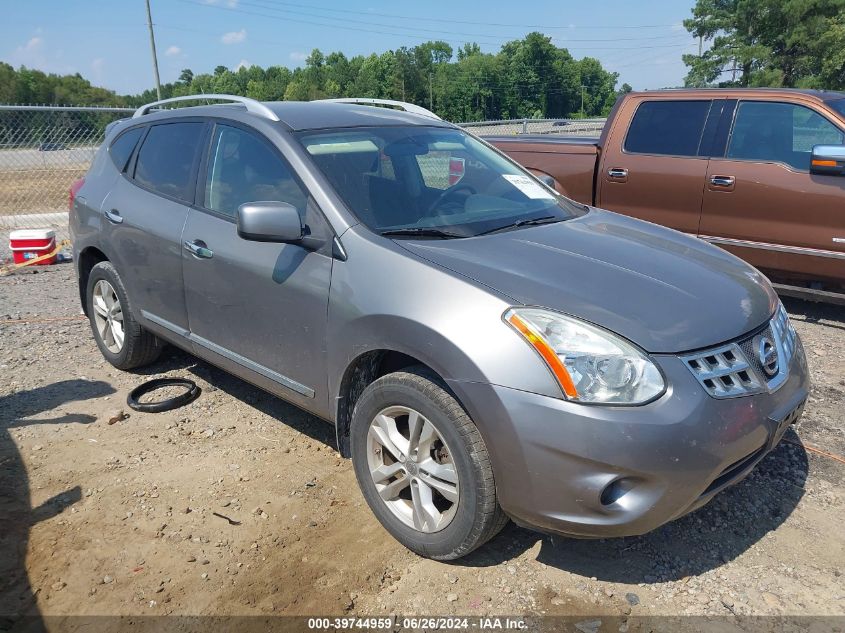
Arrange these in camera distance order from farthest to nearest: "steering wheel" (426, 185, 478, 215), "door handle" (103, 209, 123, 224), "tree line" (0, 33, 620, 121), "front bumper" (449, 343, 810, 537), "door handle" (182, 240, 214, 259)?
1. "tree line" (0, 33, 620, 121)
2. "door handle" (103, 209, 123, 224)
3. "door handle" (182, 240, 214, 259)
4. "steering wheel" (426, 185, 478, 215)
5. "front bumper" (449, 343, 810, 537)

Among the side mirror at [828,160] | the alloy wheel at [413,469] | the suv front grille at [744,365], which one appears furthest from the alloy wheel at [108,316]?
the side mirror at [828,160]

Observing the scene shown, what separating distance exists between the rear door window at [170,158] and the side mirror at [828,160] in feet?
14.7

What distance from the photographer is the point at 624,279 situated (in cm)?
280

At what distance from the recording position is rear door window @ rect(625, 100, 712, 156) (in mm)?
6129

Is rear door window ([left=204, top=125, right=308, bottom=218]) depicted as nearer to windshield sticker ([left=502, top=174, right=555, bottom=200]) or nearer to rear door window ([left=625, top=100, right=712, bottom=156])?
windshield sticker ([left=502, top=174, right=555, bottom=200])

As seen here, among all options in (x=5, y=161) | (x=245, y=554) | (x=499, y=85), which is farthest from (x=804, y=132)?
(x=499, y=85)

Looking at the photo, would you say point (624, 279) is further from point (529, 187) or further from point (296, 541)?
point (296, 541)

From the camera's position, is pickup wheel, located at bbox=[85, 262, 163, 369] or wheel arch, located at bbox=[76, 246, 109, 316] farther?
wheel arch, located at bbox=[76, 246, 109, 316]

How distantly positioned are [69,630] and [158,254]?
2.17m

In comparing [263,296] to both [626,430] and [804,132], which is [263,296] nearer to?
[626,430]

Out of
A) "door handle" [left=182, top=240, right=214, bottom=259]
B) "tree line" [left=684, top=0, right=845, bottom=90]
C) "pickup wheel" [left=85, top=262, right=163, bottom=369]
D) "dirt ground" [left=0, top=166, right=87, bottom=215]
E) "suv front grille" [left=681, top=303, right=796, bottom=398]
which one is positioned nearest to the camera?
"suv front grille" [left=681, top=303, right=796, bottom=398]

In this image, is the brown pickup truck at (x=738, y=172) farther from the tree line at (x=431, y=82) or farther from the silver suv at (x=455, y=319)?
the tree line at (x=431, y=82)

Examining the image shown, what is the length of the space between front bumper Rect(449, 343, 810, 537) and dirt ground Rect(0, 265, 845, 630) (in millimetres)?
436

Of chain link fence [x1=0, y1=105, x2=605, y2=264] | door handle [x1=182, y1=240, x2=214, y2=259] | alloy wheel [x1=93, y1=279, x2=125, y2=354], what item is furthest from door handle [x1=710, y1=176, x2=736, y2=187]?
alloy wheel [x1=93, y1=279, x2=125, y2=354]
